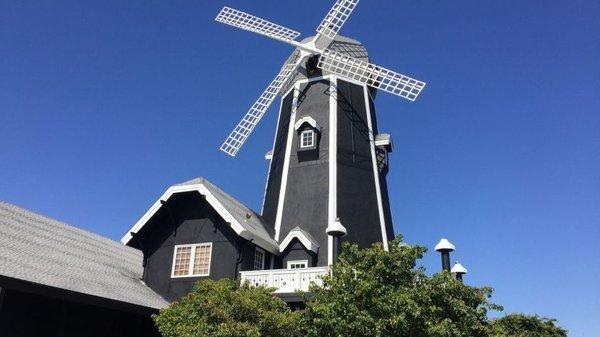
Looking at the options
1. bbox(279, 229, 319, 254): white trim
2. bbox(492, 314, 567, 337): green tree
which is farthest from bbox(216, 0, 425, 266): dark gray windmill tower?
bbox(492, 314, 567, 337): green tree

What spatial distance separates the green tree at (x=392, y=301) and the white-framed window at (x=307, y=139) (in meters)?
10.5

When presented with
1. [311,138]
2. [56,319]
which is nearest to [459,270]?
[311,138]

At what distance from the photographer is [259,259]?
22.0 meters

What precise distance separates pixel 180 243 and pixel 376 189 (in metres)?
9.53

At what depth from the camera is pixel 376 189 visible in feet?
83.3

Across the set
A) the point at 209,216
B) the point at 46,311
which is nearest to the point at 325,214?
the point at 209,216

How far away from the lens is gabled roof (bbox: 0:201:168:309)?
1522 cm

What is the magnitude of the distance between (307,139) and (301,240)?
5.80 meters

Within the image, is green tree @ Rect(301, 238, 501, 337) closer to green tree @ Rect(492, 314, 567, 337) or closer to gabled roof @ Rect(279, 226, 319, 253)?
gabled roof @ Rect(279, 226, 319, 253)

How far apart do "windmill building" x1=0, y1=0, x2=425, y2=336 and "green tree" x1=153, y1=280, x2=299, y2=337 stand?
6.99 feet

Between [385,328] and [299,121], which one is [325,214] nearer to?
[299,121]

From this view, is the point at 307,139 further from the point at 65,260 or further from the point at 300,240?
the point at 65,260

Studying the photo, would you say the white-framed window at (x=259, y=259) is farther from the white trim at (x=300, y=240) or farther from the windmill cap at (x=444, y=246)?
the windmill cap at (x=444, y=246)

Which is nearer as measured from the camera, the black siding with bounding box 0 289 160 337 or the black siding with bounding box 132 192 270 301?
the black siding with bounding box 0 289 160 337
